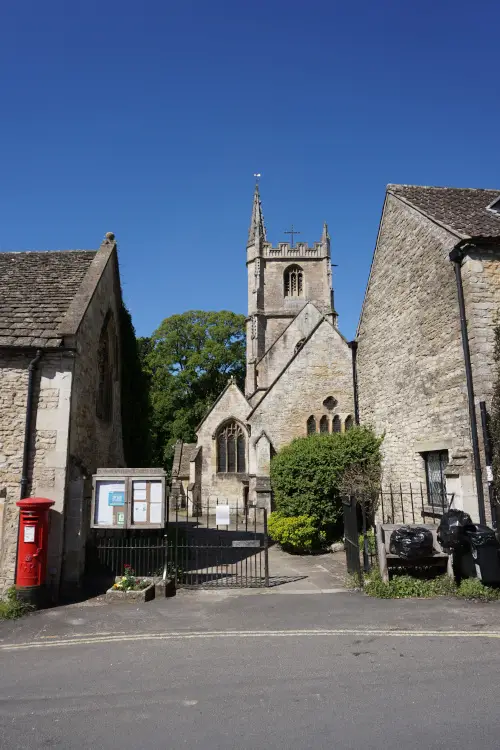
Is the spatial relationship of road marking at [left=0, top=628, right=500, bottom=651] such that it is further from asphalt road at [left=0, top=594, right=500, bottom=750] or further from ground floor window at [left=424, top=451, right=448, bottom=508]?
ground floor window at [left=424, top=451, right=448, bottom=508]

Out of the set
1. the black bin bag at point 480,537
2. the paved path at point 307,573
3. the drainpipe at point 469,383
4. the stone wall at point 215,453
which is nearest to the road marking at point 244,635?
the black bin bag at point 480,537

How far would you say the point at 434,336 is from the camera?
40.1 feet

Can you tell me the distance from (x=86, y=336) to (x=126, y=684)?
7356mm

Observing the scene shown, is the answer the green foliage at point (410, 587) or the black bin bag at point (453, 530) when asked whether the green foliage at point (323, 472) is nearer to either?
the green foliage at point (410, 587)

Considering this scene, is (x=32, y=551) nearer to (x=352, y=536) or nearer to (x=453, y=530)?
(x=352, y=536)

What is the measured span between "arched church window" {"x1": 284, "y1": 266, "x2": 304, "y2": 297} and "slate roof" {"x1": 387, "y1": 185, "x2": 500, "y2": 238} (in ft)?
94.3

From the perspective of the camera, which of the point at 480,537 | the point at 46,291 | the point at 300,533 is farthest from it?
the point at 300,533

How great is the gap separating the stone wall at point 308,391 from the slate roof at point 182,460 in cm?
1005

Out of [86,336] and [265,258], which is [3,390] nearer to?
[86,336]

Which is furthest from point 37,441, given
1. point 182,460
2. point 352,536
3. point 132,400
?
point 182,460

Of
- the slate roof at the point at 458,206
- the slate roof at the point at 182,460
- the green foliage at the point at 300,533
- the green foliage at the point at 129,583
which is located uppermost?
the slate roof at the point at 458,206

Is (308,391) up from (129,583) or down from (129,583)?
up

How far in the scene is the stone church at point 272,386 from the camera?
21.4 metres

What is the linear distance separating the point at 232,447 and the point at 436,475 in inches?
709
